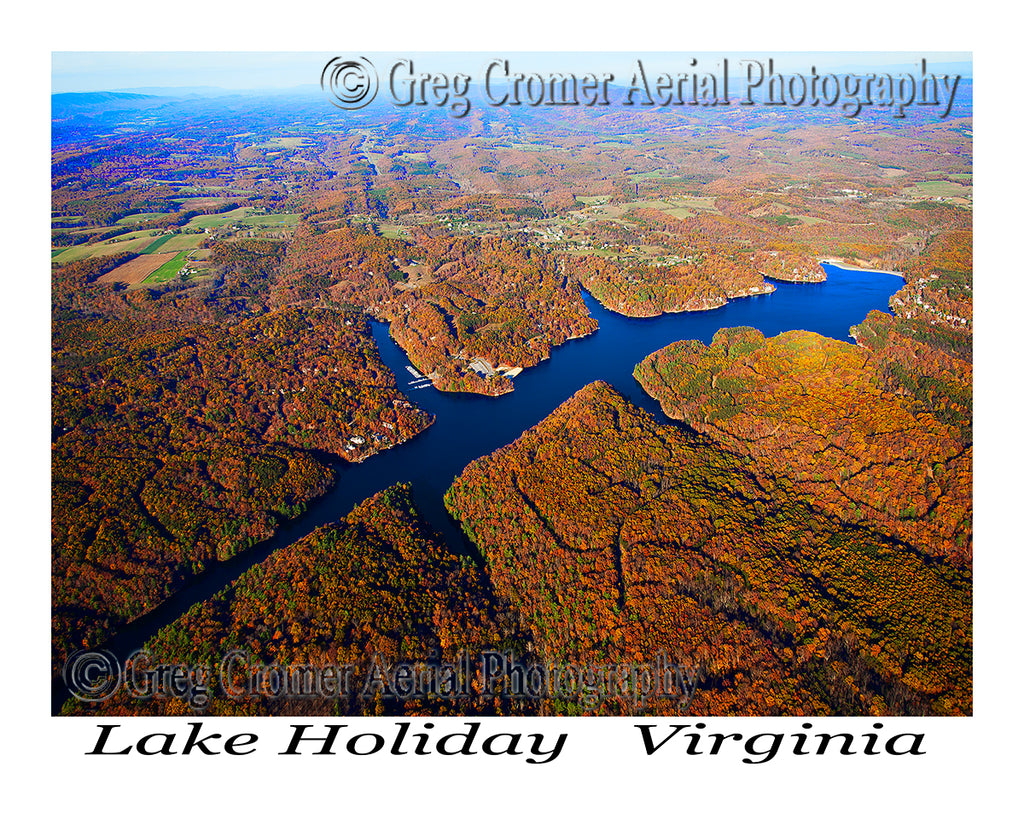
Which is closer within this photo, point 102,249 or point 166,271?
point 166,271

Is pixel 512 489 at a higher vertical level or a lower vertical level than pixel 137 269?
lower

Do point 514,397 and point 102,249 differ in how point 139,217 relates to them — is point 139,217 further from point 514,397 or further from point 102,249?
point 514,397

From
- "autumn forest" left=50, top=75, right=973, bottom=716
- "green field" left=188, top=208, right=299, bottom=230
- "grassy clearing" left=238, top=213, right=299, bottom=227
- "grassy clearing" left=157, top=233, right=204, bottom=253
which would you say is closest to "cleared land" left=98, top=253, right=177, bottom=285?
"autumn forest" left=50, top=75, right=973, bottom=716

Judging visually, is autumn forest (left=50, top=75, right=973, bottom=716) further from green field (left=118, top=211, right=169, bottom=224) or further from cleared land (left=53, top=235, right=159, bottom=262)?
green field (left=118, top=211, right=169, bottom=224)

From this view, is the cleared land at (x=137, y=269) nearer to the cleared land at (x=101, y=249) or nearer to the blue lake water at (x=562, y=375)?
the cleared land at (x=101, y=249)

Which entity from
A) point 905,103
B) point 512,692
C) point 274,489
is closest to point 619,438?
point 512,692

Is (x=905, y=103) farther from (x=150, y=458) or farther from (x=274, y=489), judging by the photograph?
(x=150, y=458)

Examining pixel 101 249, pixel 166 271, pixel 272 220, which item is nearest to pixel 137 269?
pixel 166 271

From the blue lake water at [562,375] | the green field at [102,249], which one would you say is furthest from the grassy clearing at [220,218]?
the blue lake water at [562,375]
